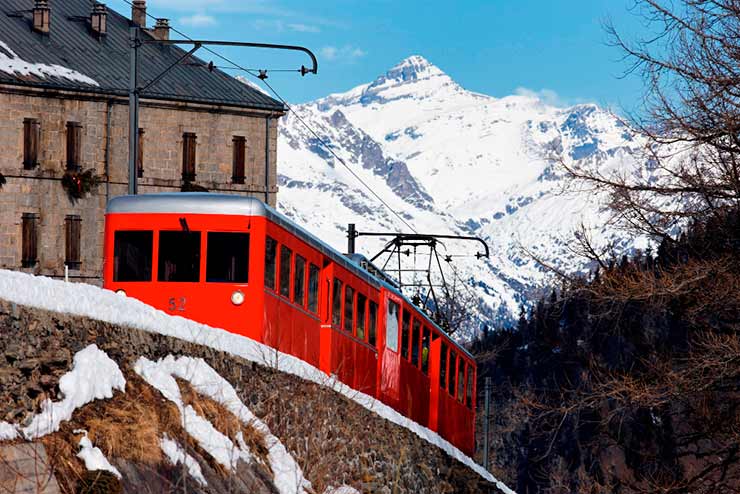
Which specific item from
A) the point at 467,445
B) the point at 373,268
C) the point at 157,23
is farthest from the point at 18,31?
the point at 373,268

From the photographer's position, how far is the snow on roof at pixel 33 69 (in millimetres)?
57006

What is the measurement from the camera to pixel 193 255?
19.0m

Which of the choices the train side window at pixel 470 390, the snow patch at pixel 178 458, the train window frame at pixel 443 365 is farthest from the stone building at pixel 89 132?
the snow patch at pixel 178 458

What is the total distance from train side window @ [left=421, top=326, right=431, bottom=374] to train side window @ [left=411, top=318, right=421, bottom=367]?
0.44 m

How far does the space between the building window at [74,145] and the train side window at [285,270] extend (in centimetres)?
4048

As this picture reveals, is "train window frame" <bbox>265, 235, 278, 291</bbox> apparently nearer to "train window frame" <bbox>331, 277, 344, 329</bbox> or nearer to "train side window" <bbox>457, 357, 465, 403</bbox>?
"train window frame" <bbox>331, 277, 344, 329</bbox>

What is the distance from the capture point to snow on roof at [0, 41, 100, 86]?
57.0 m

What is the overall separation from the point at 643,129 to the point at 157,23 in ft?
163

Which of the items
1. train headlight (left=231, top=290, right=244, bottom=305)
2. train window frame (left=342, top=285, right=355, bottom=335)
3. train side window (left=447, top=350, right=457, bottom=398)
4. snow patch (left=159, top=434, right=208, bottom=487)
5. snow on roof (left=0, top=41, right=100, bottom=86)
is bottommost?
train side window (left=447, top=350, right=457, bottom=398)

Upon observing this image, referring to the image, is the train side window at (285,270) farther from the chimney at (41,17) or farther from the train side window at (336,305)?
the chimney at (41,17)

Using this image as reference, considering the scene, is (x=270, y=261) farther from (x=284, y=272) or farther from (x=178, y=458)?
(x=178, y=458)

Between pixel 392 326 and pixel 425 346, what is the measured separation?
3112mm

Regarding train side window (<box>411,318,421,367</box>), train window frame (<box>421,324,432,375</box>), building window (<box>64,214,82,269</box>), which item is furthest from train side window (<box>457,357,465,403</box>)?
building window (<box>64,214,82,269</box>)

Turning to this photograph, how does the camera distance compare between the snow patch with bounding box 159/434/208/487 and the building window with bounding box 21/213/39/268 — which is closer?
the snow patch with bounding box 159/434/208/487
